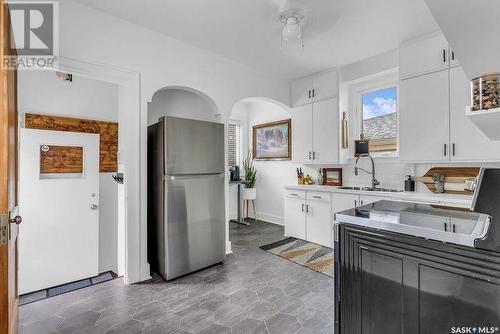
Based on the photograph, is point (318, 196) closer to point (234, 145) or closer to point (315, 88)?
point (315, 88)

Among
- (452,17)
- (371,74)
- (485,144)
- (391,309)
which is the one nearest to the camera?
(452,17)

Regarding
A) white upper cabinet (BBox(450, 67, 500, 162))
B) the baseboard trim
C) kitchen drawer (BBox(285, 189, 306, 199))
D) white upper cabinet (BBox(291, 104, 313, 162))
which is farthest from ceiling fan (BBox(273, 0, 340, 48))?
the baseboard trim

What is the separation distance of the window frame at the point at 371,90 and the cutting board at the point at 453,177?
1.63 ft

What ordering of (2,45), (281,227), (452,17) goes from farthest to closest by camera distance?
(281,227) → (2,45) → (452,17)

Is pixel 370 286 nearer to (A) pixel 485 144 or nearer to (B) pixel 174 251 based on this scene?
(B) pixel 174 251

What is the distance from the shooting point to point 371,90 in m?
3.86

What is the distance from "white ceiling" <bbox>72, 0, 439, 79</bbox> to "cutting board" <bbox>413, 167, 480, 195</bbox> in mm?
1697

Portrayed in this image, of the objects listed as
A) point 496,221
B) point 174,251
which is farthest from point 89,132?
point 496,221

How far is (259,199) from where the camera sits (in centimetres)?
571

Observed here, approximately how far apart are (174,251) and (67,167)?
64.2 inches

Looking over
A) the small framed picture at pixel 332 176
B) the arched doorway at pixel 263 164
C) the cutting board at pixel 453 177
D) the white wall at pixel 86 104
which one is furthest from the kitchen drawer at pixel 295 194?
the white wall at pixel 86 104

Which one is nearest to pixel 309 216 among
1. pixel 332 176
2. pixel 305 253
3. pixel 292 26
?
pixel 305 253

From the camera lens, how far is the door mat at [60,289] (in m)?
2.42

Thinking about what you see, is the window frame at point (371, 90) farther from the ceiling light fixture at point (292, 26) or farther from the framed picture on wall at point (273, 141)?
the ceiling light fixture at point (292, 26)
